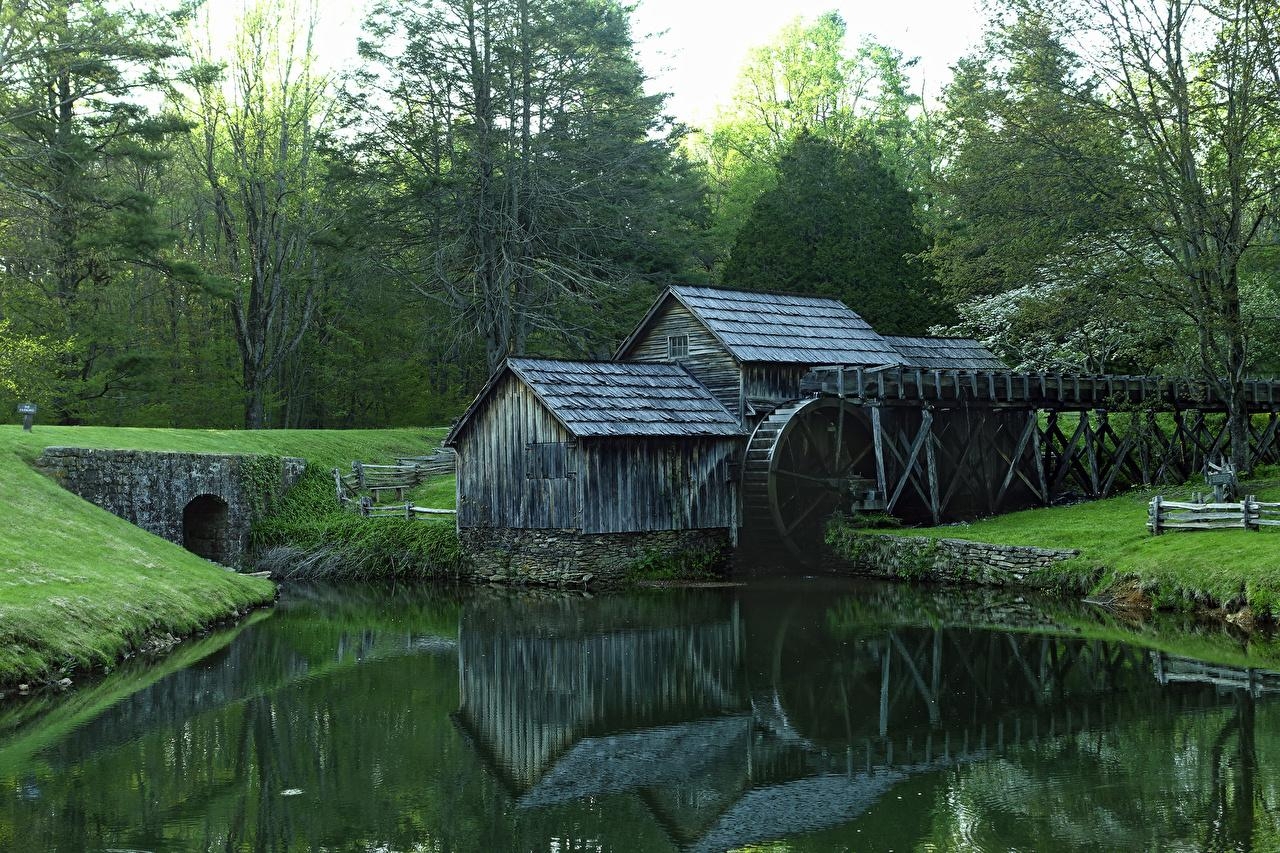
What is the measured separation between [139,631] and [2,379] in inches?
709

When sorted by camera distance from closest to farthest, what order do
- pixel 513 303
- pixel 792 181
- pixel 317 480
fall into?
pixel 317 480
pixel 513 303
pixel 792 181

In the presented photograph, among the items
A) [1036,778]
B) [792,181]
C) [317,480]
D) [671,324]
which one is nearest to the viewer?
[1036,778]

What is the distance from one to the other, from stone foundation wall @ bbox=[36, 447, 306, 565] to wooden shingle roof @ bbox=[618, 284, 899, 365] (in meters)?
9.85

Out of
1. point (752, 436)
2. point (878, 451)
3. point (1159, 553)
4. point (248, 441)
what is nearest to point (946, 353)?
point (878, 451)

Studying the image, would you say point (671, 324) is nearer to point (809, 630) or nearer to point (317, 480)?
point (317, 480)

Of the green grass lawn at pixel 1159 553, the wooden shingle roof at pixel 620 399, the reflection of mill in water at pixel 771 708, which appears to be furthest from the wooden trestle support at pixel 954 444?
the reflection of mill in water at pixel 771 708

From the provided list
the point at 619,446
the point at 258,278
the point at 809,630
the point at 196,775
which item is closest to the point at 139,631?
the point at 196,775

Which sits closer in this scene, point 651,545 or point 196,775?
point 196,775

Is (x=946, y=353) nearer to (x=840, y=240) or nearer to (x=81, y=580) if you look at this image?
(x=840, y=240)

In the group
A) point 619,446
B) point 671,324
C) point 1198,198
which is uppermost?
point 1198,198

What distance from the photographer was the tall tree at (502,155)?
38.5m

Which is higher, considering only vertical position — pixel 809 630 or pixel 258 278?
pixel 258 278

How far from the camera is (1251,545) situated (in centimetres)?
1916

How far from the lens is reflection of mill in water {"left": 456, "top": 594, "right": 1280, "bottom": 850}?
1059 centimetres
